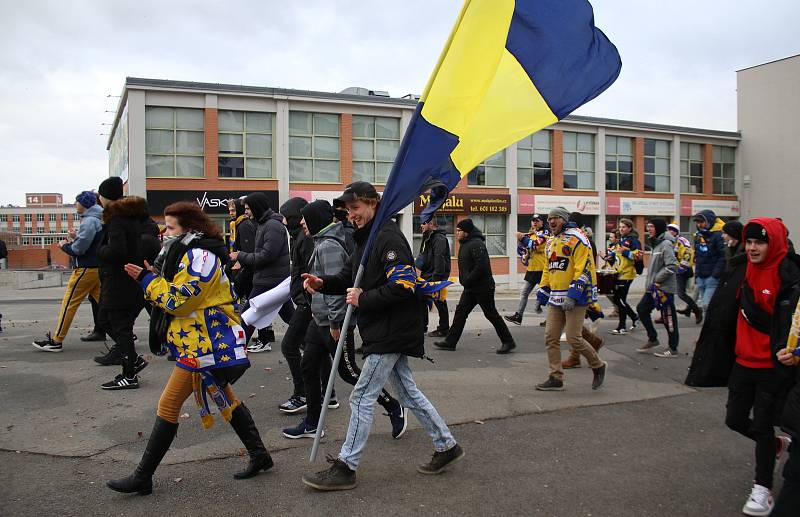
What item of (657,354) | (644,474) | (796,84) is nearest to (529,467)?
(644,474)

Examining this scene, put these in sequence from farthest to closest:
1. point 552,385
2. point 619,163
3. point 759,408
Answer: point 619,163 < point 552,385 < point 759,408

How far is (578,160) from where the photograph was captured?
3195 cm

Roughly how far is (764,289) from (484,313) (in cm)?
503

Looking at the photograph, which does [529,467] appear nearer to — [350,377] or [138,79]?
[350,377]

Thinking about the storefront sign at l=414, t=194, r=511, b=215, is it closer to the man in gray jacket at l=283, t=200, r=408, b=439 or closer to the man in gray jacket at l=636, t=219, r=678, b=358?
A: the man in gray jacket at l=636, t=219, r=678, b=358

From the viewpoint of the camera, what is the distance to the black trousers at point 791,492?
2.86 meters

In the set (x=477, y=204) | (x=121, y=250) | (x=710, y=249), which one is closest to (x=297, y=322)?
(x=121, y=250)

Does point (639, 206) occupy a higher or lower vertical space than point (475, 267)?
higher

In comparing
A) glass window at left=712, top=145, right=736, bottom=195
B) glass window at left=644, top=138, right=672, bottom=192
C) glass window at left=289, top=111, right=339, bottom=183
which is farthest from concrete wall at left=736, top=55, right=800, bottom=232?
glass window at left=289, top=111, right=339, bottom=183

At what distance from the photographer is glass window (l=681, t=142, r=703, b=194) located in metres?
35.4

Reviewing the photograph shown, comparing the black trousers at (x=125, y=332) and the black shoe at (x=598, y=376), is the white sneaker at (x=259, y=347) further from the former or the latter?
the black shoe at (x=598, y=376)

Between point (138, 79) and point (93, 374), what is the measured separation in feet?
64.2

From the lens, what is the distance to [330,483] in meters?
3.88

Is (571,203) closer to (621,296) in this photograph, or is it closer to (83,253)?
(621,296)
